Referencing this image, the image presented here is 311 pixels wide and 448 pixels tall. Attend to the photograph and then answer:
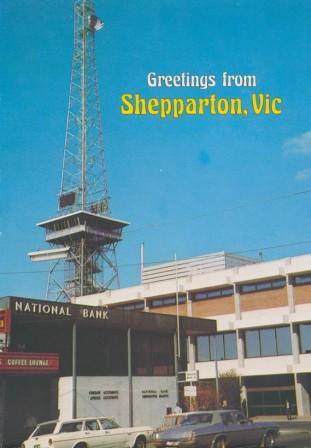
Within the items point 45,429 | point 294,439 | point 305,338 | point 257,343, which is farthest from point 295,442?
point 257,343

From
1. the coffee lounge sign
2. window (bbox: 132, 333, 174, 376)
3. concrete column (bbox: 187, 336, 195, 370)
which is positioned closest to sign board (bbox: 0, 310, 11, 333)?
the coffee lounge sign

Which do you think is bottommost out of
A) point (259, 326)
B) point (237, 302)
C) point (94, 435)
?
point (94, 435)

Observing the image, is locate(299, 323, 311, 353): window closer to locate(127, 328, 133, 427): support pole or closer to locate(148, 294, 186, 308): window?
locate(148, 294, 186, 308): window

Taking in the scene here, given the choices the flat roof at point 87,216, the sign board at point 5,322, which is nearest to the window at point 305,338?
the sign board at point 5,322

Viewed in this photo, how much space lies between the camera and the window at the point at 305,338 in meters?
53.2

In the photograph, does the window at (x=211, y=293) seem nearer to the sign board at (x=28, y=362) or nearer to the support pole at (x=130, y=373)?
the support pole at (x=130, y=373)

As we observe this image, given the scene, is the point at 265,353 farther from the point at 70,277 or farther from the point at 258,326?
the point at 70,277

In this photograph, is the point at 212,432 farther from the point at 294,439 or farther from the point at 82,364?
the point at 82,364

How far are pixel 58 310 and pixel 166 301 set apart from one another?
1271 inches

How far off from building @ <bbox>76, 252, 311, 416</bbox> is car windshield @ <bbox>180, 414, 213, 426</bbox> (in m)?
33.3

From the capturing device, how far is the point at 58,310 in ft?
109

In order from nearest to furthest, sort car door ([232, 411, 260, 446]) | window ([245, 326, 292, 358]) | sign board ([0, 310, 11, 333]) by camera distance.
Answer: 1. car door ([232, 411, 260, 446])
2. sign board ([0, 310, 11, 333])
3. window ([245, 326, 292, 358])

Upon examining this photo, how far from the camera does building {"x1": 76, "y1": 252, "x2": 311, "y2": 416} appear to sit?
176 feet

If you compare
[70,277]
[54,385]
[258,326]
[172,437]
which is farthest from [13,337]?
[70,277]
